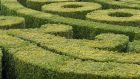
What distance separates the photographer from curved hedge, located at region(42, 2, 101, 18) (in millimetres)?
21062

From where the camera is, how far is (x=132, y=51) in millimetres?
14133

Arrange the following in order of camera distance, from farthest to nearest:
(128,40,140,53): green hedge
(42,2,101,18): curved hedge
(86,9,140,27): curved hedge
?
(42,2,101,18): curved hedge < (86,9,140,27): curved hedge < (128,40,140,53): green hedge

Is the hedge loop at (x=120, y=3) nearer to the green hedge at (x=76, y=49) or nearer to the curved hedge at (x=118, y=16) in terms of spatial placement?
the curved hedge at (x=118, y=16)

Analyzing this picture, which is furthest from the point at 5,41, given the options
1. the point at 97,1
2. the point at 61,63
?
the point at 97,1

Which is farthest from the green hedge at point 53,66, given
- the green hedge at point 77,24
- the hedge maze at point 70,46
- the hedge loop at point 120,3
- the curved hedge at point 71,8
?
the hedge loop at point 120,3

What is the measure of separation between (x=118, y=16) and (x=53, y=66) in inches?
387

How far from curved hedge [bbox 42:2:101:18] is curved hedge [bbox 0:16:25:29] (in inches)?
110

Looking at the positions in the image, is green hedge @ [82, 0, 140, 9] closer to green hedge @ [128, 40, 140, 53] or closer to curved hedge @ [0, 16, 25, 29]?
curved hedge @ [0, 16, 25, 29]

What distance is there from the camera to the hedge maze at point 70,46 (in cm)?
1173

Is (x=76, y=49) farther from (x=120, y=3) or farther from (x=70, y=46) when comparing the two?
(x=120, y=3)

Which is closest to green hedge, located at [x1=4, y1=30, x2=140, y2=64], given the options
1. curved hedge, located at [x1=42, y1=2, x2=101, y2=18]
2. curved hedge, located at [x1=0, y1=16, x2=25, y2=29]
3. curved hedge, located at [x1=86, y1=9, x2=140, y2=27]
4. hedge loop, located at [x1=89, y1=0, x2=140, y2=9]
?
curved hedge, located at [x1=0, y1=16, x2=25, y2=29]

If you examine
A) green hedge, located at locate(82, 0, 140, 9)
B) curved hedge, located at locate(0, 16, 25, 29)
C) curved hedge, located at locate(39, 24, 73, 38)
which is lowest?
curved hedge, located at locate(0, 16, 25, 29)

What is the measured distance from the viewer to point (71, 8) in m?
21.8

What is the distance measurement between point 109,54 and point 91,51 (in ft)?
2.24
